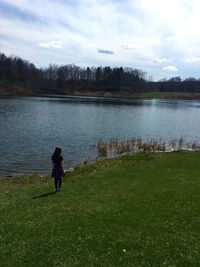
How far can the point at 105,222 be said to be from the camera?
42.2 feet

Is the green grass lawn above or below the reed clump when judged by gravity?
above

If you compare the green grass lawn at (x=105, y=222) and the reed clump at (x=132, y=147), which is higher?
the green grass lawn at (x=105, y=222)

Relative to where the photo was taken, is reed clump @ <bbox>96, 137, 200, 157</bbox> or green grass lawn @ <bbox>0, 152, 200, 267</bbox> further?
reed clump @ <bbox>96, 137, 200, 157</bbox>

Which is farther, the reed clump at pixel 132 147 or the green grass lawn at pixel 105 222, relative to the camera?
the reed clump at pixel 132 147

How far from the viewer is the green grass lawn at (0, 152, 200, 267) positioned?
10.0 metres

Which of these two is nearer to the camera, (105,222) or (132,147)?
(105,222)

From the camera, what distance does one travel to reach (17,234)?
12.5 meters

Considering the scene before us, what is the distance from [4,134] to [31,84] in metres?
153

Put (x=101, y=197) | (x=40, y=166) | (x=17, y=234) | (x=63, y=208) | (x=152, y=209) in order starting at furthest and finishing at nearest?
(x=40, y=166) → (x=101, y=197) → (x=63, y=208) → (x=152, y=209) → (x=17, y=234)

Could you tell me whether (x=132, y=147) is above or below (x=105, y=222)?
below

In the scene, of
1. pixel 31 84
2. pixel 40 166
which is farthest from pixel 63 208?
pixel 31 84

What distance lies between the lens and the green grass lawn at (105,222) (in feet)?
32.8

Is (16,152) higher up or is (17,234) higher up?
(17,234)

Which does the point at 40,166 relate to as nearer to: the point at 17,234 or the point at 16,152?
the point at 16,152
